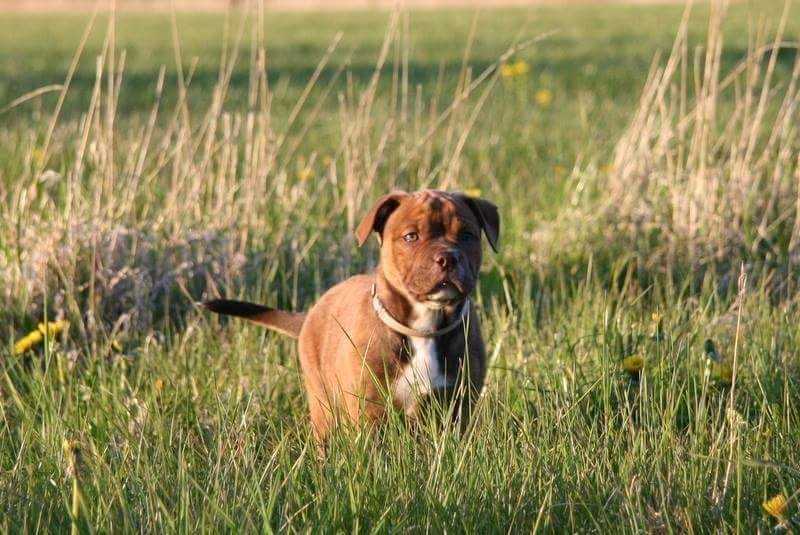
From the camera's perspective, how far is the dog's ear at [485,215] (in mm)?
3787

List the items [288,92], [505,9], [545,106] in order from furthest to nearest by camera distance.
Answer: [505,9]
[288,92]
[545,106]

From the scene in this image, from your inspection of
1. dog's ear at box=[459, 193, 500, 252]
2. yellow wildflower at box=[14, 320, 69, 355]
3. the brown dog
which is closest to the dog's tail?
the brown dog

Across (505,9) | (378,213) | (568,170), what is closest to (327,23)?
(505,9)

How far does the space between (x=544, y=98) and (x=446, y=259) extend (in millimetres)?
6072

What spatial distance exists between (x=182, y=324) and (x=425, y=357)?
5.14ft

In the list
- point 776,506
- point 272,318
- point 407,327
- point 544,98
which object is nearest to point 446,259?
point 407,327

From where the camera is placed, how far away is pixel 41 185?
20.5 ft

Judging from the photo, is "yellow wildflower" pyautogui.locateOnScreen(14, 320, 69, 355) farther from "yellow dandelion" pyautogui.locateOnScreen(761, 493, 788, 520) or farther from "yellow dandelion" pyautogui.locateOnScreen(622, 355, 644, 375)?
"yellow dandelion" pyautogui.locateOnScreen(761, 493, 788, 520)

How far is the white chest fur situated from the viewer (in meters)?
3.57

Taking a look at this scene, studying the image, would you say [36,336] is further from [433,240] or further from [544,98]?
[544,98]

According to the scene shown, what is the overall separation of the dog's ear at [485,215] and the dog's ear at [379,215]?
208 millimetres

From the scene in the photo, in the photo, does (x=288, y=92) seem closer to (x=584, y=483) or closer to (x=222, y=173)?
(x=222, y=173)

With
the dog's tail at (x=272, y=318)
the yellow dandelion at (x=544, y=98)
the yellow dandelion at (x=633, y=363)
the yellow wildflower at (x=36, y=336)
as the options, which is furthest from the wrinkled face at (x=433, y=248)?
the yellow dandelion at (x=544, y=98)

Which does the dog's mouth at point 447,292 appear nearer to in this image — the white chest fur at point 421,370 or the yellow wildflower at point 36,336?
the white chest fur at point 421,370
